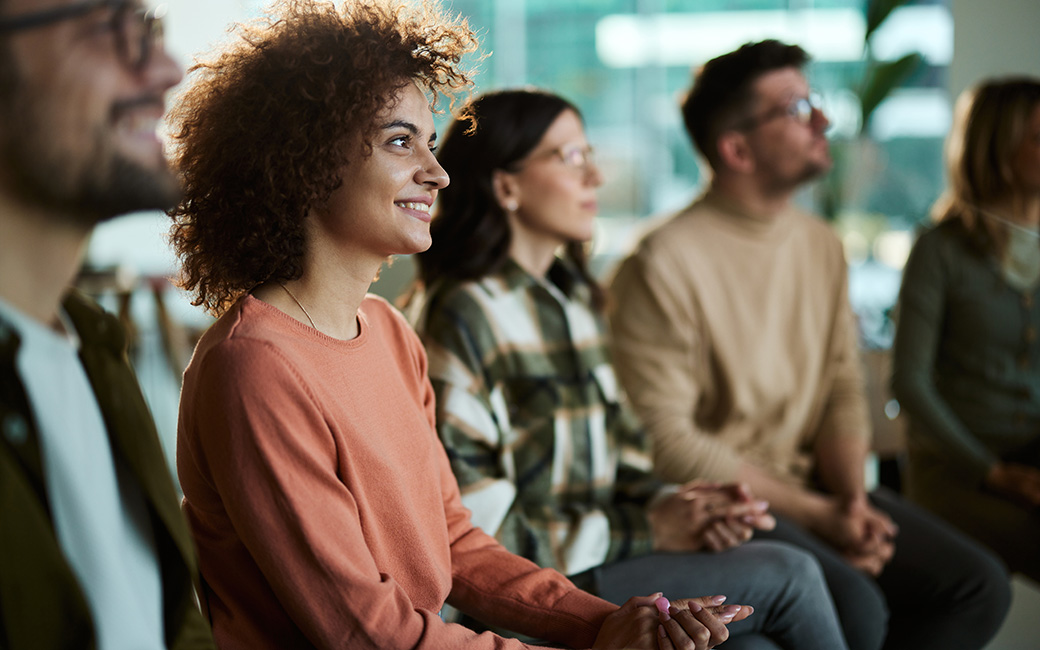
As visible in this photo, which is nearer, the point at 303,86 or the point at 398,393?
the point at 303,86

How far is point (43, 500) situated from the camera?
73 centimetres

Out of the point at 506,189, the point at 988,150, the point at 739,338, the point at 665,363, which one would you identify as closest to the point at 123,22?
the point at 506,189

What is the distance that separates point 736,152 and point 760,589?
1.20 m

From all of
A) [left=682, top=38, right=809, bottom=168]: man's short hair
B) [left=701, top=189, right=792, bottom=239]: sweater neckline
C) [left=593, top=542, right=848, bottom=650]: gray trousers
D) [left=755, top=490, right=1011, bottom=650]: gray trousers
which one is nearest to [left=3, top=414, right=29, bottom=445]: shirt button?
[left=593, top=542, right=848, bottom=650]: gray trousers

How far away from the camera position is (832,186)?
12.4ft

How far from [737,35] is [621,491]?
4654 millimetres

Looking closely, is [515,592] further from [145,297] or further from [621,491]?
[145,297]

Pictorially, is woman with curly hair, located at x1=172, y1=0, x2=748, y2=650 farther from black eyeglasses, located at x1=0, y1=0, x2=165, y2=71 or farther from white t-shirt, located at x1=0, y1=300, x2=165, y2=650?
black eyeglasses, located at x1=0, y1=0, x2=165, y2=71

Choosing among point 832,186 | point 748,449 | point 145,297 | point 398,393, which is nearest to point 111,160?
point 398,393

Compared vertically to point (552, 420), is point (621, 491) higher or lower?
lower

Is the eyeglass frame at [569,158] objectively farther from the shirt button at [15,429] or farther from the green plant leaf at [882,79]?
the green plant leaf at [882,79]

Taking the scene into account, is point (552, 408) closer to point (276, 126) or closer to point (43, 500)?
point (276, 126)

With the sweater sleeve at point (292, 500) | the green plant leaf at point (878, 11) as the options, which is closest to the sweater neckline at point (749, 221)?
the sweater sleeve at point (292, 500)

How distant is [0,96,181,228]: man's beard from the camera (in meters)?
0.70
